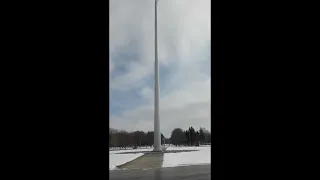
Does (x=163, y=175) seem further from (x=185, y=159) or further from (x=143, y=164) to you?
(x=185, y=159)

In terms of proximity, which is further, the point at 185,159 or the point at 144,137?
the point at 144,137

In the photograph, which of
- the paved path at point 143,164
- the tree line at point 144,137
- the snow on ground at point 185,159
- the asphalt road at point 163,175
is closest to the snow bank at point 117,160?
the paved path at point 143,164

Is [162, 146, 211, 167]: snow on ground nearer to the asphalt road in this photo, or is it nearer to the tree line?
the asphalt road

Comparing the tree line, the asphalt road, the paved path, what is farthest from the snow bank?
the tree line

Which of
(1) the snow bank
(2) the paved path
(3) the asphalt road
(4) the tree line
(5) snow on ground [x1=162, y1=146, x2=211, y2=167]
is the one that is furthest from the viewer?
(4) the tree line

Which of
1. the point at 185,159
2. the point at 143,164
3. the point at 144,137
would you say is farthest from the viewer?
the point at 144,137

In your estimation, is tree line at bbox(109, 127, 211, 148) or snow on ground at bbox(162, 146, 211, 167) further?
tree line at bbox(109, 127, 211, 148)

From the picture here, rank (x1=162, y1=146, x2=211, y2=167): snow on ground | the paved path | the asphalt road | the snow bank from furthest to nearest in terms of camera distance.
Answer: (x1=162, y1=146, x2=211, y2=167): snow on ground → the snow bank → the paved path → the asphalt road

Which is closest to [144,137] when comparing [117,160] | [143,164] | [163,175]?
[117,160]

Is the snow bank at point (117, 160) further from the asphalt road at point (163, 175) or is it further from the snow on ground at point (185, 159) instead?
the asphalt road at point (163, 175)
